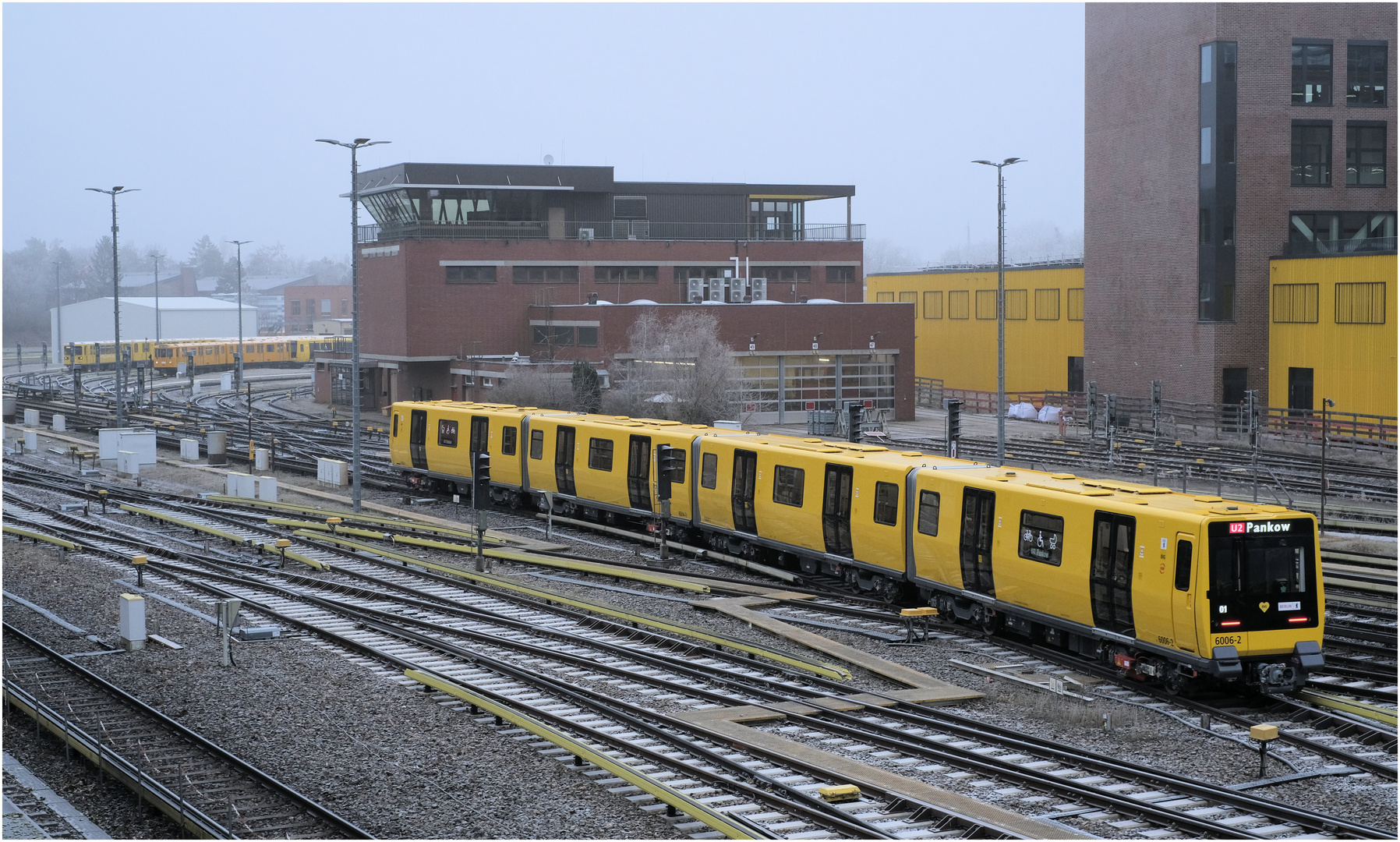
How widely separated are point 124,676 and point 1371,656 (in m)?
17.9

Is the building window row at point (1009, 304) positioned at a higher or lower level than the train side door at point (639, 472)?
higher

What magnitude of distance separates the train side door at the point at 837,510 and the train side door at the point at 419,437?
18011 millimetres

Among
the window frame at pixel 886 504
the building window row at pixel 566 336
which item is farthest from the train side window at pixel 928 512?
the building window row at pixel 566 336

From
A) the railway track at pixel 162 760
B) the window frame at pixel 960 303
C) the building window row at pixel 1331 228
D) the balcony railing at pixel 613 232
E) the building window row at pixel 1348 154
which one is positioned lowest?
the railway track at pixel 162 760

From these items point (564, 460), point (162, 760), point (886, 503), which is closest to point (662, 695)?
point (162, 760)

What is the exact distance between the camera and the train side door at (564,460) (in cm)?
3403

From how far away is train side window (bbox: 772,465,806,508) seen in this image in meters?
26.3

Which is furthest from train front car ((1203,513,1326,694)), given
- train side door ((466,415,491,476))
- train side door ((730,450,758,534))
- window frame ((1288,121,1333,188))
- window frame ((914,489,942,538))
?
window frame ((1288,121,1333,188))

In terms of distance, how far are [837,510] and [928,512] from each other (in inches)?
108

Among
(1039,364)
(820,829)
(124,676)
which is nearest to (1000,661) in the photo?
(820,829)

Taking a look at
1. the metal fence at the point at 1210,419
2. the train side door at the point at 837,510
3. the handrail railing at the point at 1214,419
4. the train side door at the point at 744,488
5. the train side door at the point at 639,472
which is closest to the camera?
the train side door at the point at 837,510

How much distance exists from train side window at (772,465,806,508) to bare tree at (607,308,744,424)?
26111 millimetres

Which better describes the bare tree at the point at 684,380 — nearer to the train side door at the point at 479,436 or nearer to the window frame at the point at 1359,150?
the train side door at the point at 479,436

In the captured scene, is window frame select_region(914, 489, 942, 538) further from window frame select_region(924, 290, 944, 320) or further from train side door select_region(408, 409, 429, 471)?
window frame select_region(924, 290, 944, 320)
